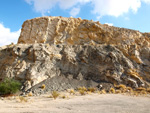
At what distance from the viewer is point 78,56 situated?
2141 centimetres

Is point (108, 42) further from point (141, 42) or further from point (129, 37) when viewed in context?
point (141, 42)

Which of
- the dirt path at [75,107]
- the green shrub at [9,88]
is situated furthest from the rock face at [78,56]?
the dirt path at [75,107]

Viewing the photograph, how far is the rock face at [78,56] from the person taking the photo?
18.8 metres

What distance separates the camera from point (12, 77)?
17.8 meters

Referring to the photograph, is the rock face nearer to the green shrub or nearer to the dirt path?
the green shrub

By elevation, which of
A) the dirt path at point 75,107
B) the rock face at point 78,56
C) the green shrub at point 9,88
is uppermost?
→ the rock face at point 78,56

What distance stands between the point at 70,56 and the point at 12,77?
8.70 m

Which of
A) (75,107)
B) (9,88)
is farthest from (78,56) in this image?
(75,107)

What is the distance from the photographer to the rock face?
18.8m

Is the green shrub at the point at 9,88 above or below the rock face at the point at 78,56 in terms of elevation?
below

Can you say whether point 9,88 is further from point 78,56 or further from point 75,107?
point 78,56

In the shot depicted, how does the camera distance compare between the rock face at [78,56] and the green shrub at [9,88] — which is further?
the rock face at [78,56]

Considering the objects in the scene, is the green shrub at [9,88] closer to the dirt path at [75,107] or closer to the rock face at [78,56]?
the rock face at [78,56]

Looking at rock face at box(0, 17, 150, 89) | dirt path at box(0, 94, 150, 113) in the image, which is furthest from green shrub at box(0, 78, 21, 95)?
dirt path at box(0, 94, 150, 113)
